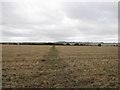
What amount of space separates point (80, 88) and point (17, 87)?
2759 mm

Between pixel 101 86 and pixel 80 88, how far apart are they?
102cm

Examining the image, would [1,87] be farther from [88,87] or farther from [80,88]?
[88,87]

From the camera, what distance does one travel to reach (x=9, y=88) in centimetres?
449

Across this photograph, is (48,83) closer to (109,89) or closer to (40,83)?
(40,83)

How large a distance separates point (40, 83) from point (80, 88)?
1.89 m

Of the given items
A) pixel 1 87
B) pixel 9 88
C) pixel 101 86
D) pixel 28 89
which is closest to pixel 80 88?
pixel 101 86

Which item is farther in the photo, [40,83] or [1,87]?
[40,83]

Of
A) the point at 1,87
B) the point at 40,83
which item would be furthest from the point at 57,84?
the point at 1,87

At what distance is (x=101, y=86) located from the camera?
15.5ft

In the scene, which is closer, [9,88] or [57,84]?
[9,88]

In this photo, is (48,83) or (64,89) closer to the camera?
(64,89)

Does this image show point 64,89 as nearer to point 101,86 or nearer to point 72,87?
point 72,87

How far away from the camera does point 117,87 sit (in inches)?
182

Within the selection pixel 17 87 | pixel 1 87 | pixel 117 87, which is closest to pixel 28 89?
pixel 17 87
